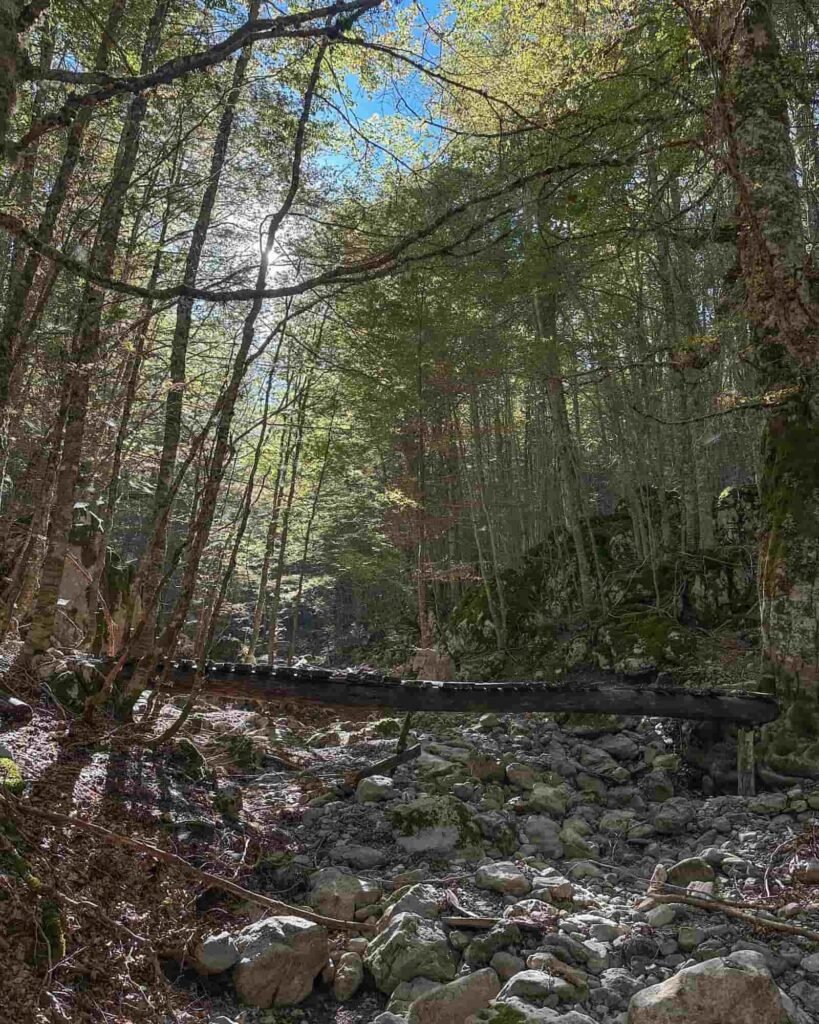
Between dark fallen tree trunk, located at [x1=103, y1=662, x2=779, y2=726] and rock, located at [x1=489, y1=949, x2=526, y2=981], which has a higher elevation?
dark fallen tree trunk, located at [x1=103, y1=662, x2=779, y2=726]

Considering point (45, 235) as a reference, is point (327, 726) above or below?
below

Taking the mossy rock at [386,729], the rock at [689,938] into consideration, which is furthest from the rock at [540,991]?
the mossy rock at [386,729]

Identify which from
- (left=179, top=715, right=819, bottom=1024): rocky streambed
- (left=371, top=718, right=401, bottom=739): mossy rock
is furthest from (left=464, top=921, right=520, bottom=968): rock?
(left=371, top=718, right=401, bottom=739): mossy rock

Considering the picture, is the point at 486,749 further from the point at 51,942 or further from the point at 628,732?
the point at 51,942

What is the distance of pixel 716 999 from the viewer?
2367 mm

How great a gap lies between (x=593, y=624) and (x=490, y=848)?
297 inches

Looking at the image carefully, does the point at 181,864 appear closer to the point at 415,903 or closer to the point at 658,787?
the point at 415,903

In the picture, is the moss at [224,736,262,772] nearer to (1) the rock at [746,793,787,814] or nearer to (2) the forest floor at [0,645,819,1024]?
(2) the forest floor at [0,645,819,1024]

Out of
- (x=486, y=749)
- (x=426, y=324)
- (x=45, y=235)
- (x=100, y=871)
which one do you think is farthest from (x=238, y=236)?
(x=100, y=871)

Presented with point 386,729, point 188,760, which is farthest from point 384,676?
→ point 188,760

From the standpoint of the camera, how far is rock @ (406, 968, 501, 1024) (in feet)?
8.71

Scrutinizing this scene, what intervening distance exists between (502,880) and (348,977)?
1142 mm

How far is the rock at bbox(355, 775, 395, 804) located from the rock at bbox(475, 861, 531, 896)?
5.27 feet

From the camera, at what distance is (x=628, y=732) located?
778 cm
